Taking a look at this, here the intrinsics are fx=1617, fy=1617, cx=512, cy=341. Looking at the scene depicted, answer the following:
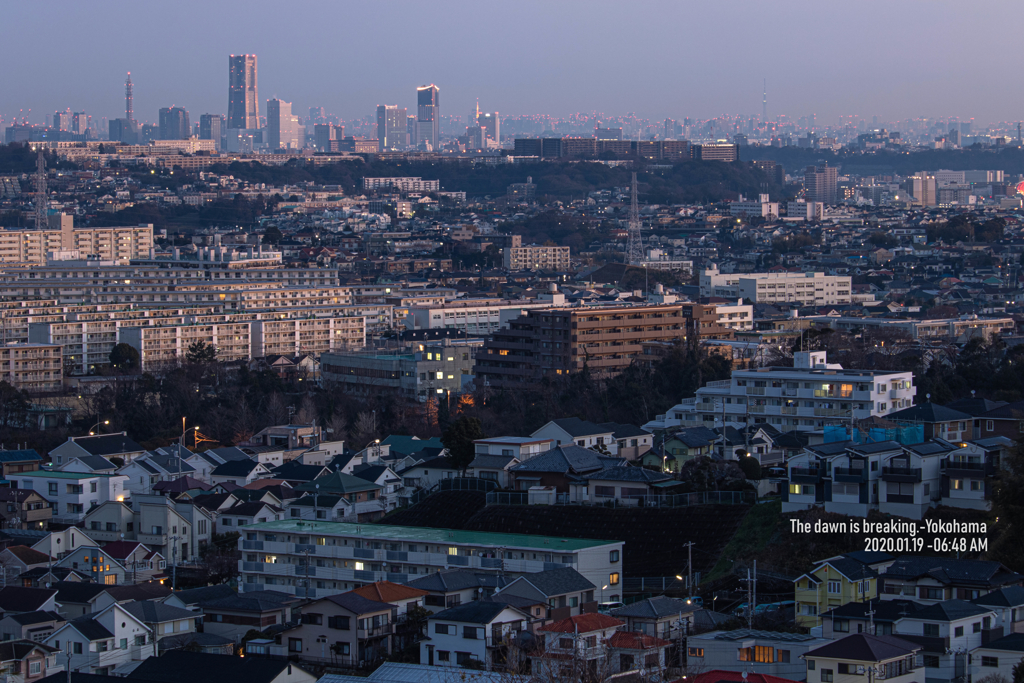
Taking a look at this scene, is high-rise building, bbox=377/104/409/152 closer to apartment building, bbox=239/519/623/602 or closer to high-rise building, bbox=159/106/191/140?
high-rise building, bbox=159/106/191/140

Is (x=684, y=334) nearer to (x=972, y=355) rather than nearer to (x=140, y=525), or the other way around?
(x=972, y=355)

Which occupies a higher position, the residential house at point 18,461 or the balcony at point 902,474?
the balcony at point 902,474

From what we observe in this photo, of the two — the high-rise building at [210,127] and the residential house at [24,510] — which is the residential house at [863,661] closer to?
the residential house at [24,510]

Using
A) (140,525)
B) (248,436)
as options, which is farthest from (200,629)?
(248,436)

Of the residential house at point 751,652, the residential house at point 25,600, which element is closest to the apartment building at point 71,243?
the residential house at point 25,600

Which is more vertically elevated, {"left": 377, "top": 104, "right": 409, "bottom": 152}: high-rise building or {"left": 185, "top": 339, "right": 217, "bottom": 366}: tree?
{"left": 377, "top": 104, "right": 409, "bottom": 152}: high-rise building

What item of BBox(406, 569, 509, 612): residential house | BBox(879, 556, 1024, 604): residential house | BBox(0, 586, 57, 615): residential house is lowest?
BBox(0, 586, 57, 615): residential house

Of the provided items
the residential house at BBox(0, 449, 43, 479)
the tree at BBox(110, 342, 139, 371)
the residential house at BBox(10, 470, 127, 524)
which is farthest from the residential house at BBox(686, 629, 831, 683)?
the tree at BBox(110, 342, 139, 371)

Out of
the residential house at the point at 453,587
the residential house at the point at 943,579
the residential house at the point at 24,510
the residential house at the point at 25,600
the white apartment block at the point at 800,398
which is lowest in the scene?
the residential house at the point at 24,510
